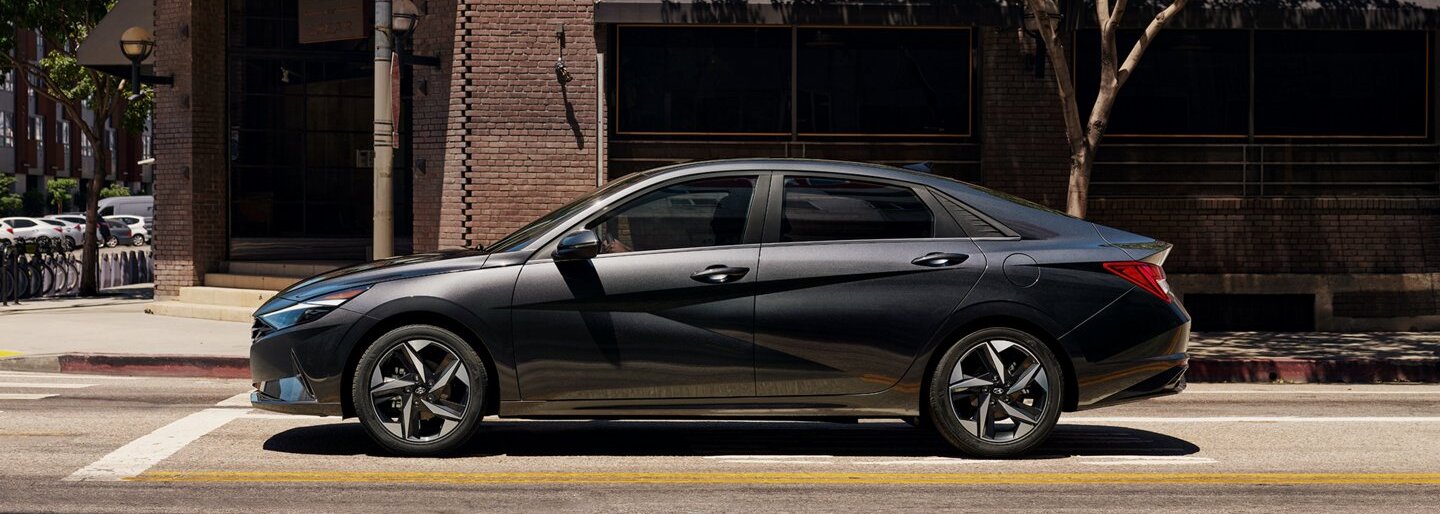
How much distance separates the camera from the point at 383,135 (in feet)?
43.2

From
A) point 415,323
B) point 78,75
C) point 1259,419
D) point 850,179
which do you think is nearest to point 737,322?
point 850,179

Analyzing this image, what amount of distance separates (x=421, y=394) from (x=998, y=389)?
9.50 feet

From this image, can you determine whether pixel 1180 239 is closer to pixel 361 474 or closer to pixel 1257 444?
pixel 1257 444

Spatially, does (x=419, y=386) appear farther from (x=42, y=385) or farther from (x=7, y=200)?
(x=7, y=200)

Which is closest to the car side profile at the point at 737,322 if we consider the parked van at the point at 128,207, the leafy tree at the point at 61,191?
the parked van at the point at 128,207

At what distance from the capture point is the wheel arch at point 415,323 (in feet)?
24.1

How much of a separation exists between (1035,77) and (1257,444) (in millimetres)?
9483

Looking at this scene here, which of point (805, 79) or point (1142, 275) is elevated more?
point (805, 79)

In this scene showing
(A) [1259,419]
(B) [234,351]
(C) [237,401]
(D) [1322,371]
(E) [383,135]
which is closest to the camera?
(A) [1259,419]

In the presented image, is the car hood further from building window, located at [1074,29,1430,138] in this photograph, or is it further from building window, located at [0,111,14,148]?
building window, located at [0,111,14,148]

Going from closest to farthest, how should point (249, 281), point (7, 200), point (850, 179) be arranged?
point (850, 179) → point (249, 281) → point (7, 200)

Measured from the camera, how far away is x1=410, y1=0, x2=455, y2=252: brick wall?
17688 millimetres

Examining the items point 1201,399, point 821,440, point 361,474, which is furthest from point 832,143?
point 361,474

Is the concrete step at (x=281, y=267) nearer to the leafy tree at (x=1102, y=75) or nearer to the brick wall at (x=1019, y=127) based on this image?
the brick wall at (x=1019, y=127)
